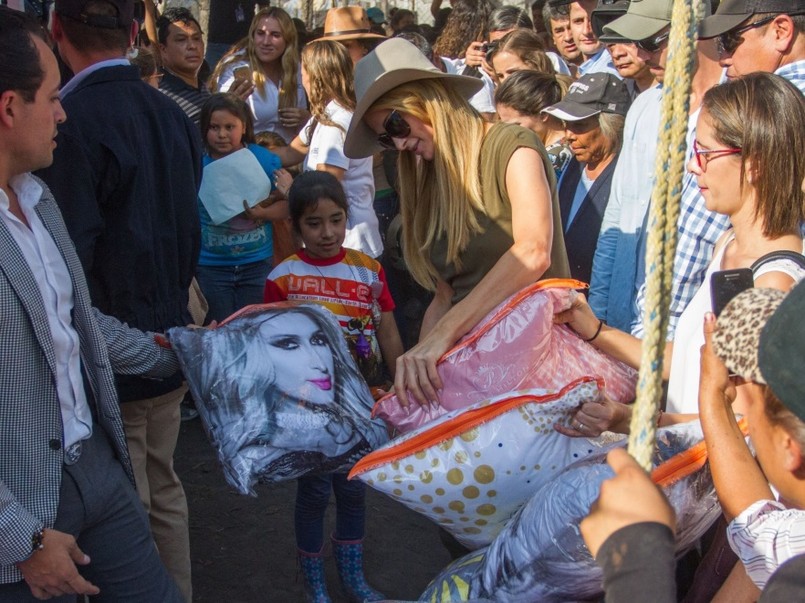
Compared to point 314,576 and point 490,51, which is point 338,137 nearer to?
point 490,51

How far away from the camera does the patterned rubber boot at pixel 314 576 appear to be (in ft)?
A: 11.0

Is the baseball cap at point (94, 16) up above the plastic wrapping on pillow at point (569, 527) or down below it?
above

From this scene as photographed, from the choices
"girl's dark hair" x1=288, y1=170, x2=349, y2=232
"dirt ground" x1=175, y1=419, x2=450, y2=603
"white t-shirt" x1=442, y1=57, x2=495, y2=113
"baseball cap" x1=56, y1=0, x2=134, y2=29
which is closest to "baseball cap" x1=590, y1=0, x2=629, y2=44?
"white t-shirt" x1=442, y1=57, x2=495, y2=113

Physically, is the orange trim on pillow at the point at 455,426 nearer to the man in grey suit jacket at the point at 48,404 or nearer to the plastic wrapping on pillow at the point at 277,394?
the plastic wrapping on pillow at the point at 277,394

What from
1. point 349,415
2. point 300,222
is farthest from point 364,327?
point 349,415

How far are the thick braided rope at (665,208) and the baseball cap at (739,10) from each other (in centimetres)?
237

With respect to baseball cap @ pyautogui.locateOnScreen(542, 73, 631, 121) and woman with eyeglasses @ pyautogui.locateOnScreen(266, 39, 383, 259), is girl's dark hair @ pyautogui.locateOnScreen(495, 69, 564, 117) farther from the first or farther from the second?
woman with eyeglasses @ pyautogui.locateOnScreen(266, 39, 383, 259)

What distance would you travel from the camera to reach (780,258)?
2.02m

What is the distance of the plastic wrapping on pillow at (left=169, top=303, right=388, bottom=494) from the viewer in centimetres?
228

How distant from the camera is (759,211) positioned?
2199 millimetres

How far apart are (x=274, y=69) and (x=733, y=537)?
5.17m

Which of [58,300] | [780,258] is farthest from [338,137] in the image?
[780,258]

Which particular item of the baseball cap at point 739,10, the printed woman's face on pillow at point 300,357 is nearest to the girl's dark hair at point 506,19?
the baseball cap at point 739,10

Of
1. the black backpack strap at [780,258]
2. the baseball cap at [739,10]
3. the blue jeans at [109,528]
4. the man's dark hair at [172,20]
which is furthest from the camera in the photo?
the man's dark hair at [172,20]
